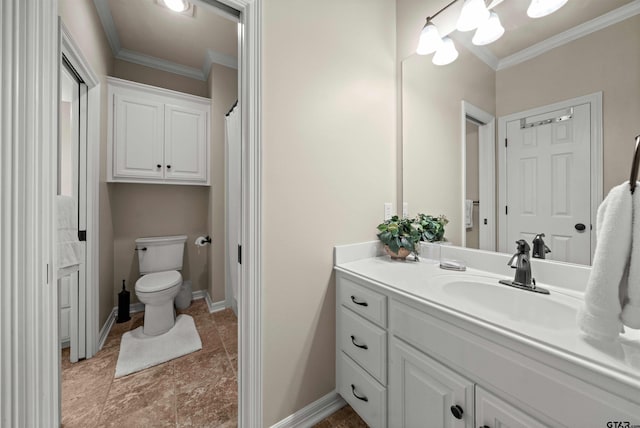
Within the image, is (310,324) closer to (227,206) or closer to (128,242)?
(227,206)

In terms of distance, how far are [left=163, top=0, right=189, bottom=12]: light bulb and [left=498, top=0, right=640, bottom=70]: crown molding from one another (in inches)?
83.8

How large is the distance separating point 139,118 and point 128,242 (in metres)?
1.24

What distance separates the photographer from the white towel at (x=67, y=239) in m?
1.40

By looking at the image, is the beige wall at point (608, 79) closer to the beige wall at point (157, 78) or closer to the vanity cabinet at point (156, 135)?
the vanity cabinet at point (156, 135)

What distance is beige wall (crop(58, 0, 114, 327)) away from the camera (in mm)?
1464

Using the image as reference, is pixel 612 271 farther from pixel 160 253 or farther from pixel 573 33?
pixel 160 253

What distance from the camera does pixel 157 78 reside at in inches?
105

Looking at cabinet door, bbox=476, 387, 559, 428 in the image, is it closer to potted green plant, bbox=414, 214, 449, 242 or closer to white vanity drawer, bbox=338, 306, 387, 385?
white vanity drawer, bbox=338, 306, 387, 385

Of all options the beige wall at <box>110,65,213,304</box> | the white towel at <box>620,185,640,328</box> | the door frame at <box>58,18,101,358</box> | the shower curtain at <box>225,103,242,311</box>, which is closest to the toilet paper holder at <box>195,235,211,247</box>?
the beige wall at <box>110,65,213,304</box>

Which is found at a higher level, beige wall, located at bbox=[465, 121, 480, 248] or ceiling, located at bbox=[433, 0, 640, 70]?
ceiling, located at bbox=[433, 0, 640, 70]

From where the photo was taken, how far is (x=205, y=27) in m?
2.13

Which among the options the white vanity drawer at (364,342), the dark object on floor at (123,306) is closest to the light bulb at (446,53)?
the white vanity drawer at (364,342)

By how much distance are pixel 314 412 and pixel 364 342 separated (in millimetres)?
512

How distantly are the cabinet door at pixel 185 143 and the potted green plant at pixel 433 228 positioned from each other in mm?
2245
